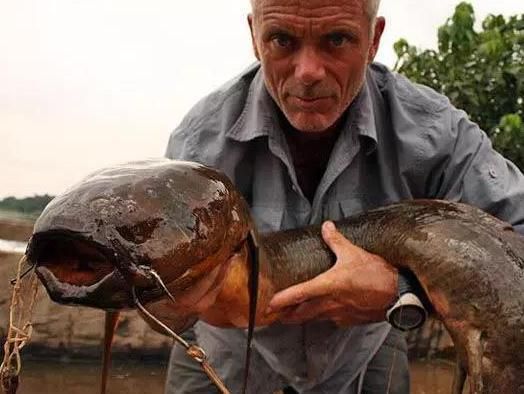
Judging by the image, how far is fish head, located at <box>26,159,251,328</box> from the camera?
155 centimetres

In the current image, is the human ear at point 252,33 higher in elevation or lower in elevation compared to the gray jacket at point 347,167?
higher

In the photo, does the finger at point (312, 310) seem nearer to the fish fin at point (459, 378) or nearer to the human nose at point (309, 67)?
the fish fin at point (459, 378)

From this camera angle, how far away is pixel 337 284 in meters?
2.44

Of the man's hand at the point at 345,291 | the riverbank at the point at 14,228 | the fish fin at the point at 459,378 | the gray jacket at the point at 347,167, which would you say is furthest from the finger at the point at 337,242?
the riverbank at the point at 14,228

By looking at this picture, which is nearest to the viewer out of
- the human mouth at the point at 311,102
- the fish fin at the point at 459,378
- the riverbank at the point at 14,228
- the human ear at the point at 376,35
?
the fish fin at the point at 459,378

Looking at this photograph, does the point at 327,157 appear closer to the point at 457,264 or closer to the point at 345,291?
the point at 345,291

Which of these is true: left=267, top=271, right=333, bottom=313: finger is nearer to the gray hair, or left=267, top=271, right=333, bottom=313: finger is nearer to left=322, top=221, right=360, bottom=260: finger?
left=322, top=221, right=360, bottom=260: finger

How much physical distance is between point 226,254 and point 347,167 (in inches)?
39.8

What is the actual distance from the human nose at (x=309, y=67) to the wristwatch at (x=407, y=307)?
0.62m

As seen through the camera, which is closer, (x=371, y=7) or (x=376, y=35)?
(x=371, y=7)

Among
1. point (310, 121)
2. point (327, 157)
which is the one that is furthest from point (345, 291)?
point (327, 157)

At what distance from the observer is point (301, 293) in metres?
2.42

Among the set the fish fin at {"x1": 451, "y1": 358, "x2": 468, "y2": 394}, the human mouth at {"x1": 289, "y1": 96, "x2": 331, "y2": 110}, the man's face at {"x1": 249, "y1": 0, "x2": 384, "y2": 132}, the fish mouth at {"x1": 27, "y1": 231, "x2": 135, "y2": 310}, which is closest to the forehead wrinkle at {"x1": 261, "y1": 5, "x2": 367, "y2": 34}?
the man's face at {"x1": 249, "y1": 0, "x2": 384, "y2": 132}

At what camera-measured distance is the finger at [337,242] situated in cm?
251
